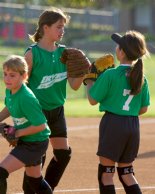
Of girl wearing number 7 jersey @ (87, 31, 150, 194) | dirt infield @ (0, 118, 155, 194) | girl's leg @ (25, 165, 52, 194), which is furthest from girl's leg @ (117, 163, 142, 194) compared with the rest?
dirt infield @ (0, 118, 155, 194)

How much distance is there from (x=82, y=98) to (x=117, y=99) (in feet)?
51.2

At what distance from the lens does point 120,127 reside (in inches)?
316

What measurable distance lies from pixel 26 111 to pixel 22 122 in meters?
0.16

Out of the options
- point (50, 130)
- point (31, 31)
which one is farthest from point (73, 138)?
point (31, 31)

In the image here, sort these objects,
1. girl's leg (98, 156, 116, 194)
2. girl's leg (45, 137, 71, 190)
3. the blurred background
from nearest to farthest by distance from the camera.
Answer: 1. girl's leg (98, 156, 116, 194)
2. girl's leg (45, 137, 71, 190)
3. the blurred background

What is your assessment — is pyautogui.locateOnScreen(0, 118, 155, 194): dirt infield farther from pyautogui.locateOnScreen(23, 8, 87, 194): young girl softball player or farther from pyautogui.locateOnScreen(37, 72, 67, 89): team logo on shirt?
pyautogui.locateOnScreen(37, 72, 67, 89): team logo on shirt

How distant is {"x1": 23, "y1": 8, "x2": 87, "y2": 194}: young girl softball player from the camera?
8.65 metres

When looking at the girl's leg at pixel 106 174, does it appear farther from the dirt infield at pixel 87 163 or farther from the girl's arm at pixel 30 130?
the dirt infield at pixel 87 163

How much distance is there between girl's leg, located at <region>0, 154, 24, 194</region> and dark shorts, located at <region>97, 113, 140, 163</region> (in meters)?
0.77

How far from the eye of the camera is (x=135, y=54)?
8.02 metres

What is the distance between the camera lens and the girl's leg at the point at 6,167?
781 cm

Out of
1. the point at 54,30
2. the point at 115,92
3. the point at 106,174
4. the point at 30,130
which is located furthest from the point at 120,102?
the point at 54,30

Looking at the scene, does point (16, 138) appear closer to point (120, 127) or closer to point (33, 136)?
point (33, 136)

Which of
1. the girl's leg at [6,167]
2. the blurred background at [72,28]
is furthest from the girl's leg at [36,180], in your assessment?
the blurred background at [72,28]
